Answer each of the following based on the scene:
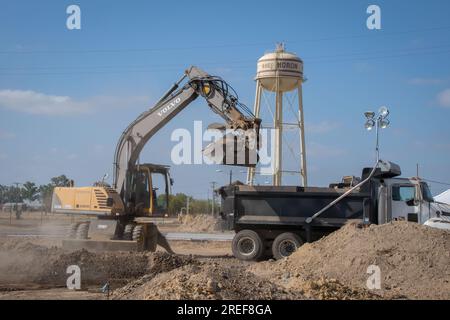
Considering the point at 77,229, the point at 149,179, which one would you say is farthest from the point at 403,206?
the point at 77,229

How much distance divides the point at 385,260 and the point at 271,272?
284cm

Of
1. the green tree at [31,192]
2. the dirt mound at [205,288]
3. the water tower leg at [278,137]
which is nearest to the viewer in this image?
the dirt mound at [205,288]

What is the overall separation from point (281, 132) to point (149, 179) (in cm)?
Answer: 1803

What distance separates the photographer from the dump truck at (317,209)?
1855cm

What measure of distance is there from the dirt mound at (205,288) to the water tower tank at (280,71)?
27.4 metres

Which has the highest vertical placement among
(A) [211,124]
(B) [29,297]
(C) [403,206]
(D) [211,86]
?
(D) [211,86]

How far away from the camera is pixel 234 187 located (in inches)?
774

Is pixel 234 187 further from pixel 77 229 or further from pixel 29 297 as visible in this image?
pixel 29 297

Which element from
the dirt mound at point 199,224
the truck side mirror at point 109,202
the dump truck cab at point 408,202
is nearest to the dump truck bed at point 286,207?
the dump truck cab at point 408,202

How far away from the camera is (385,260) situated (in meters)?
13.5

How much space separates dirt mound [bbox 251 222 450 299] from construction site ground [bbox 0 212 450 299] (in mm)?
19

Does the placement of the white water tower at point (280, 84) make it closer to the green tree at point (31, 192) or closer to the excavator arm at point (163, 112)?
the excavator arm at point (163, 112)

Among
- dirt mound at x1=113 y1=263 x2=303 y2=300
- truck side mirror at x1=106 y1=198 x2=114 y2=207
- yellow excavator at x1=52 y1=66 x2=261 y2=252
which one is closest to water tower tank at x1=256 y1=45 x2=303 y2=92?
yellow excavator at x1=52 y1=66 x2=261 y2=252

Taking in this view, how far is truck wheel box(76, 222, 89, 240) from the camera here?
61.7 feet
